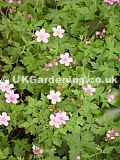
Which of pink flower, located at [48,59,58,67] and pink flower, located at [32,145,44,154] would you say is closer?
pink flower, located at [32,145,44,154]

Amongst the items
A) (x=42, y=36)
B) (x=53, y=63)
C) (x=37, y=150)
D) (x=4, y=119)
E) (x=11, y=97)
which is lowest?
(x=37, y=150)

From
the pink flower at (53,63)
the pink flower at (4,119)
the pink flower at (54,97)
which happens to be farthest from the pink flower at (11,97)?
the pink flower at (53,63)

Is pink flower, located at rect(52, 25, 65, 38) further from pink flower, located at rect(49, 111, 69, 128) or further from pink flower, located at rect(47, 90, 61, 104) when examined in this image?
pink flower, located at rect(49, 111, 69, 128)

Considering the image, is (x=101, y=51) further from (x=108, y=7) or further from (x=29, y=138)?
(x=29, y=138)

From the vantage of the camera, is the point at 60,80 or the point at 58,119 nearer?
the point at 58,119

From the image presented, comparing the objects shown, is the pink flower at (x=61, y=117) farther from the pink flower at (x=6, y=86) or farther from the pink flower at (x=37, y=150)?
the pink flower at (x=6, y=86)

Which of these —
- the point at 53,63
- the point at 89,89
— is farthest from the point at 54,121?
the point at 53,63

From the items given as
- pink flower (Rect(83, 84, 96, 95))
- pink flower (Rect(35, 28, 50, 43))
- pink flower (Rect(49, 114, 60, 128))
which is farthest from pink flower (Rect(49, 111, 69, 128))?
pink flower (Rect(35, 28, 50, 43))

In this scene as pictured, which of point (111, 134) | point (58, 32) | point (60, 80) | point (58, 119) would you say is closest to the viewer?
point (58, 119)

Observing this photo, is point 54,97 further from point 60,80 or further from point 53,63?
point 53,63
